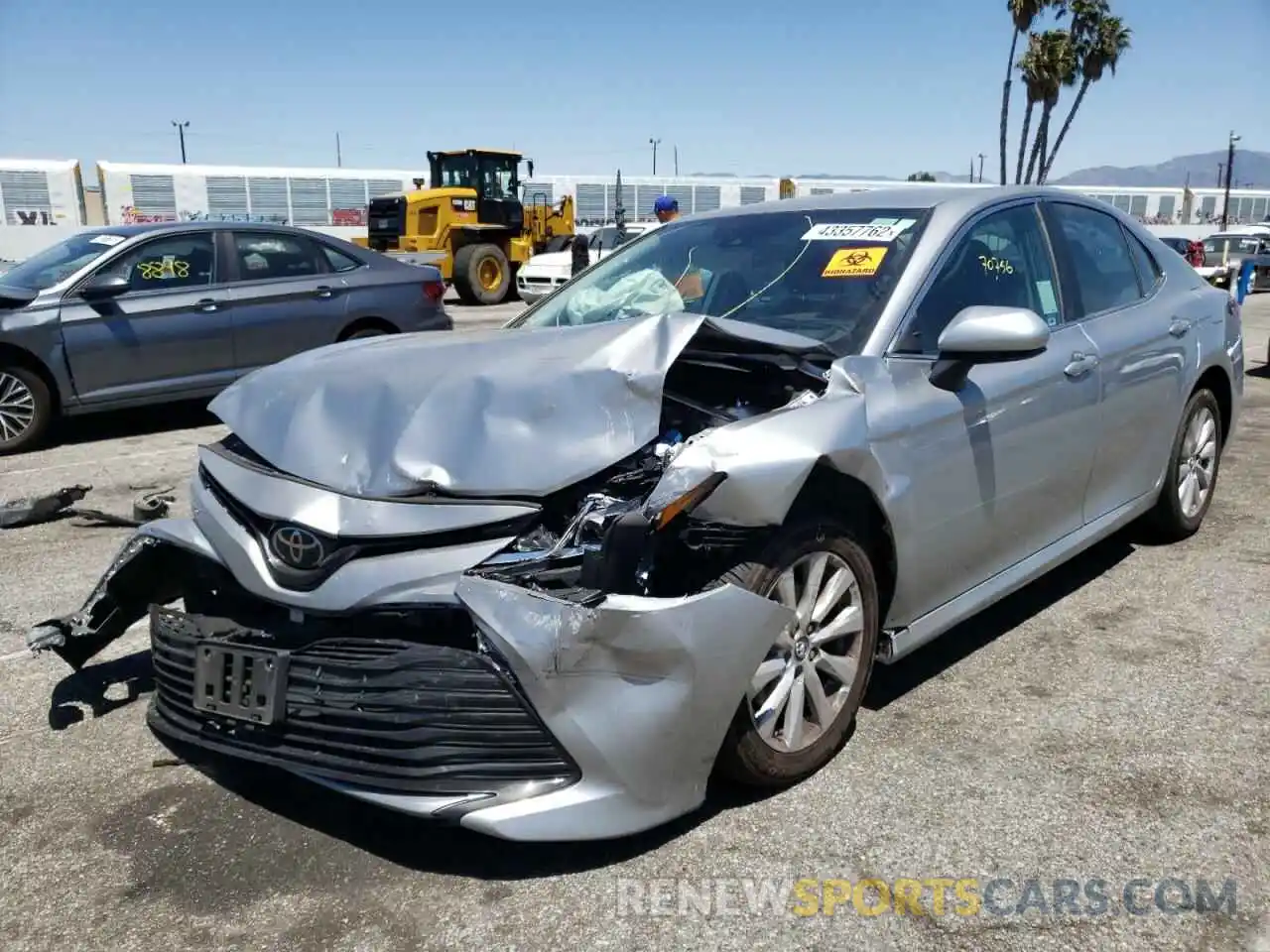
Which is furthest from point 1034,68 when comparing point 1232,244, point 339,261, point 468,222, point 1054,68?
point 339,261

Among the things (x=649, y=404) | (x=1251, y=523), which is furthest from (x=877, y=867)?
(x=1251, y=523)

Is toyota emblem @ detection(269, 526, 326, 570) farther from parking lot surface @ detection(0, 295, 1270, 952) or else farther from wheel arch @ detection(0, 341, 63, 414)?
wheel arch @ detection(0, 341, 63, 414)

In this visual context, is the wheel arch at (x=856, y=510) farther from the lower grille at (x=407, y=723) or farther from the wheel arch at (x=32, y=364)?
the wheel arch at (x=32, y=364)

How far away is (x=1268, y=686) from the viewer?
345 centimetres

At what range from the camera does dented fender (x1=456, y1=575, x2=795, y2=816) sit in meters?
2.26

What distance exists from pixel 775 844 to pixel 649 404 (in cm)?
114

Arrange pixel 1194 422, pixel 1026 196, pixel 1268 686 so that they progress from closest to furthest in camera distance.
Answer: pixel 1268 686
pixel 1026 196
pixel 1194 422

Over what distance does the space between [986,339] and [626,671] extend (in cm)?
149

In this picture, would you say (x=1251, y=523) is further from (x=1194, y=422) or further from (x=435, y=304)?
(x=435, y=304)

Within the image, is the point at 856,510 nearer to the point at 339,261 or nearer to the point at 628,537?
the point at 628,537

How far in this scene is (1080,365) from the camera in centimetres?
371

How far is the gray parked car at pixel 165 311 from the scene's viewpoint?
728 centimetres

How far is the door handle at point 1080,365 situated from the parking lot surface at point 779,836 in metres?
0.97

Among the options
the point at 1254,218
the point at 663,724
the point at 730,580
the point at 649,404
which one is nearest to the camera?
the point at 663,724
